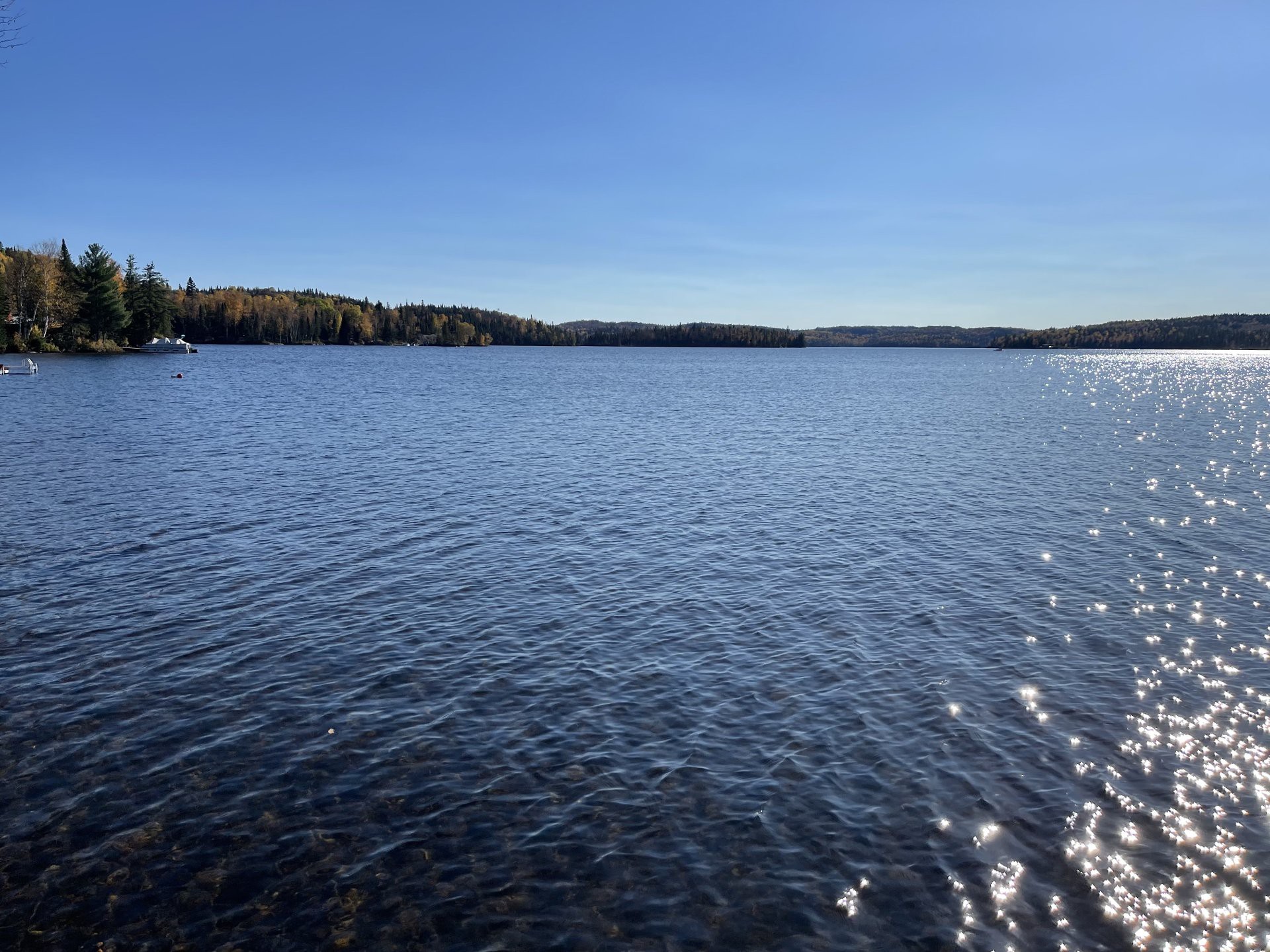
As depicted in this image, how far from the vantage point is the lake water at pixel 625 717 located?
11.8 meters

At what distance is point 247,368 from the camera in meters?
161

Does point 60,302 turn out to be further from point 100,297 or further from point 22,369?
point 22,369

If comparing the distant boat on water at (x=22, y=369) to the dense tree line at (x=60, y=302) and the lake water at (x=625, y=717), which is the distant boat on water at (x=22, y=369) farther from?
the lake water at (x=625, y=717)

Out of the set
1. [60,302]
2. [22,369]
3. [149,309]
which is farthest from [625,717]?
[149,309]

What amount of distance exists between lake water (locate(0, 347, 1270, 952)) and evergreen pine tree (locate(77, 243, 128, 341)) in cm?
14273

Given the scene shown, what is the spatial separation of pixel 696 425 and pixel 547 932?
6816 cm

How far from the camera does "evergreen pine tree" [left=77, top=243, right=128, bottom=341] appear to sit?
516 feet

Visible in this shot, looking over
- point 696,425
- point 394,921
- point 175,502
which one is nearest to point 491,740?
point 394,921

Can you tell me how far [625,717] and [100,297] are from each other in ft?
615

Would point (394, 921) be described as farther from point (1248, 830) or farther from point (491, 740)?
point (1248, 830)

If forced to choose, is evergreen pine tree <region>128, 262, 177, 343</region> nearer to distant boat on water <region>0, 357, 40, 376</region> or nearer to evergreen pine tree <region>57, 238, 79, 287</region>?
evergreen pine tree <region>57, 238, 79, 287</region>

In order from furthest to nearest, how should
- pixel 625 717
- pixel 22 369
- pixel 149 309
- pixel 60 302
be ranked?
pixel 149 309, pixel 60 302, pixel 22 369, pixel 625 717

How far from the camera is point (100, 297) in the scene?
162m

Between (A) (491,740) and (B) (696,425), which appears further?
(B) (696,425)
